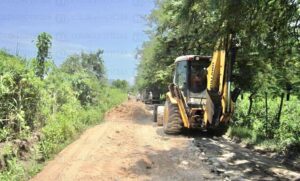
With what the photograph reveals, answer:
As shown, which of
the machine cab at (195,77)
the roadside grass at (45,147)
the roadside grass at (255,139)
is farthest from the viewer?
the machine cab at (195,77)

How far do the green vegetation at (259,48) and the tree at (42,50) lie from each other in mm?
4698

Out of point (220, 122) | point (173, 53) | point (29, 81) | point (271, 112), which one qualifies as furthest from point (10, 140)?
point (173, 53)

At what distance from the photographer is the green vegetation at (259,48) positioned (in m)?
9.10

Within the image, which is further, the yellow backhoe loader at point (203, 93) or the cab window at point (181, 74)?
the cab window at point (181, 74)

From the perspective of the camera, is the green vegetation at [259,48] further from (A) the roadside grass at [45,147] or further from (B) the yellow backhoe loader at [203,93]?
(A) the roadside grass at [45,147]

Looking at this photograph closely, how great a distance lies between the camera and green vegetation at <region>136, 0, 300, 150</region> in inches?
358

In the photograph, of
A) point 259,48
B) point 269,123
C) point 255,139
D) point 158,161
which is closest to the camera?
point 158,161

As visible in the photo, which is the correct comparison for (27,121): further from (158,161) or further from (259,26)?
(259,26)

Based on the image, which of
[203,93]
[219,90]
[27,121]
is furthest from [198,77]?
[27,121]

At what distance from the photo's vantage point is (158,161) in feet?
34.4

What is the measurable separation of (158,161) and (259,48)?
397 cm

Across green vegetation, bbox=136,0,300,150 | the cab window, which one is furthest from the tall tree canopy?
the cab window

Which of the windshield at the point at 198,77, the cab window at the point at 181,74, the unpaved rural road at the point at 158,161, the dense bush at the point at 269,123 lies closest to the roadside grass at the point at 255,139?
the dense bush at the point at 269,123

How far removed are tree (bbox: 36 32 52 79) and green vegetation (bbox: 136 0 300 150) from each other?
185 inches
